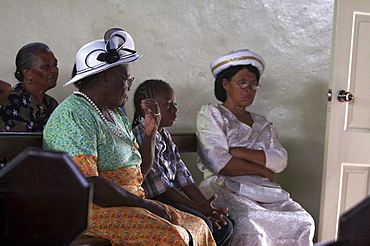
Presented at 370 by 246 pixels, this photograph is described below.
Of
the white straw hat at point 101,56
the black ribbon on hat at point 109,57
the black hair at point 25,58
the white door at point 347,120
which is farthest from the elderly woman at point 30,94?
the white door at point 347,120

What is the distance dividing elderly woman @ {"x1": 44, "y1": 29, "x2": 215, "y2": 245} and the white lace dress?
20.7 inches

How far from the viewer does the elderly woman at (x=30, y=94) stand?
2477mm

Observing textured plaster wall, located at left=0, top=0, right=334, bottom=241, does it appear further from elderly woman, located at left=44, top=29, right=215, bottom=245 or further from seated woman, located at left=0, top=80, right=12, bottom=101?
elderly woman, located at left=44, top=29, right=215, bottom=245

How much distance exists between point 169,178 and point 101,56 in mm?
851

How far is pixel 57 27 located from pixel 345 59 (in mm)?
2021

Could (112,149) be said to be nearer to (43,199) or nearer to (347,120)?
(43,199)

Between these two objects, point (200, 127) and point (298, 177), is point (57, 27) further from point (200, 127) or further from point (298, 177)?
point (298, 177)

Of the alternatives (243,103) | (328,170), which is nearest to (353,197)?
(328,170)

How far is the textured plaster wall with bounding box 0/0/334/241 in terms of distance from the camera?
3061mm

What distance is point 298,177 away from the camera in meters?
3.67

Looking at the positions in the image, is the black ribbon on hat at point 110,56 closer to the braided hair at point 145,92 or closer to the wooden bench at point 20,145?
the wooden bench at point 20,145

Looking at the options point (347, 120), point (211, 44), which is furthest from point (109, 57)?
point (347, 120)

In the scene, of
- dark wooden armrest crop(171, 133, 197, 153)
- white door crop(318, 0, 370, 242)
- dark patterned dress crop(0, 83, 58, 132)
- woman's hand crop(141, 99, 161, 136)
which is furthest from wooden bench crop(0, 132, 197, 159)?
white door crop(318, 0, 370, 242)

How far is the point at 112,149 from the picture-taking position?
6.39 feet
